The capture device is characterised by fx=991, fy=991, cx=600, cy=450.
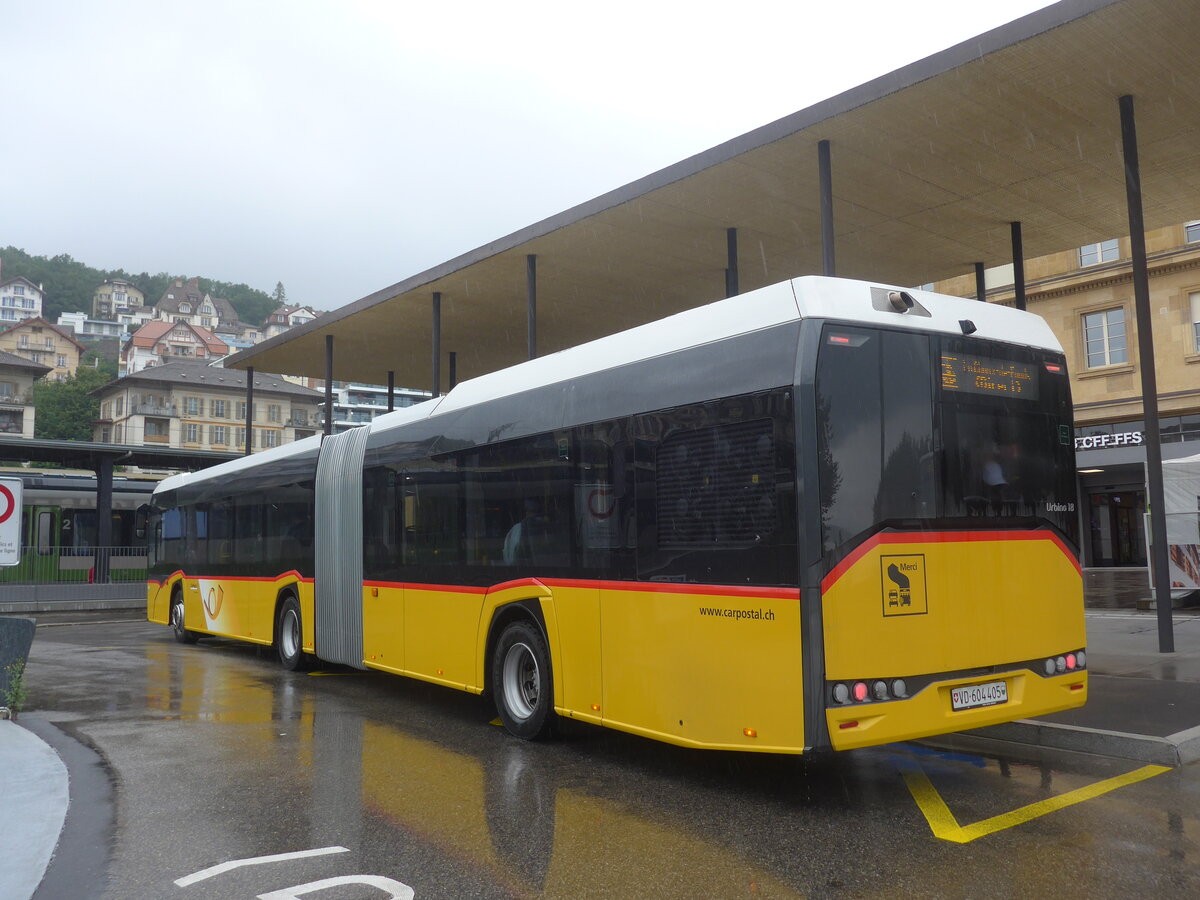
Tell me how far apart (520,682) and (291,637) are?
614 cm

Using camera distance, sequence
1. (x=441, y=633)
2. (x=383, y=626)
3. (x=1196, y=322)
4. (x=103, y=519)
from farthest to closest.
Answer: (x=103, y=519) < (x=1196, y=322) < (x=383, y=626) < (x=441, y=633)

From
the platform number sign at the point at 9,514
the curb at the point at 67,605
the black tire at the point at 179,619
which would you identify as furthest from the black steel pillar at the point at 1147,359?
the curb at the point at 67,605

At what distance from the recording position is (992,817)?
5805 mm

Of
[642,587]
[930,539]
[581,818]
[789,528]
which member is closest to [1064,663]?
[930,539]

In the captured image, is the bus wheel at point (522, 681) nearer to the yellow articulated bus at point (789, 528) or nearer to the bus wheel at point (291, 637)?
the yellow articulated bus at point (789, 528)

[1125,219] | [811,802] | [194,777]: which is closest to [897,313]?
[811,802]

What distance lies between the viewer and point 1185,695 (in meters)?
8.90

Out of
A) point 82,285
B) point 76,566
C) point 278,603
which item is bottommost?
point 278,603

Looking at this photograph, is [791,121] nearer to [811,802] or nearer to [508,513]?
[508,513]

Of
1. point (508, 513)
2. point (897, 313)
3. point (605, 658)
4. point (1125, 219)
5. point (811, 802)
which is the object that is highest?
point (1125, 219)

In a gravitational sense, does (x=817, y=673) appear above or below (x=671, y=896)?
above

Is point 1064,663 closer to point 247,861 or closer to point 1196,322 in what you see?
point 247,861

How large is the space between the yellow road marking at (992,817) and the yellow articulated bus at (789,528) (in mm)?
518

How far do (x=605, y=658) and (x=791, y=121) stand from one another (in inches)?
270
